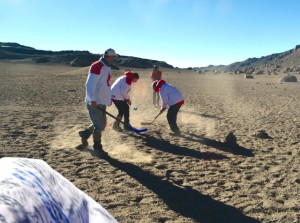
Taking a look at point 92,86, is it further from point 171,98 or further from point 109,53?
point 171,98

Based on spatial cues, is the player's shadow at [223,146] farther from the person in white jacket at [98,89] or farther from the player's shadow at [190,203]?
the person in white jacket at [98,89]

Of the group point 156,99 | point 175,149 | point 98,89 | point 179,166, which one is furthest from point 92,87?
point 156,99

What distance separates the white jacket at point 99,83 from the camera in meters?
6.90

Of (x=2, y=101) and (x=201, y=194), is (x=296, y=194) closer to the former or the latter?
(x=201, y=194)

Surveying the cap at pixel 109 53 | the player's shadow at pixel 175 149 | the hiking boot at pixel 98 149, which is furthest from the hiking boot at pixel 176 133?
the cap at pixel 109 53

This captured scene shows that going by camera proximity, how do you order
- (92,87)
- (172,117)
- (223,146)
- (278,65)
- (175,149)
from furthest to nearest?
(278,65) < (172,117) < (223,146) < (175,149) < (92,87)

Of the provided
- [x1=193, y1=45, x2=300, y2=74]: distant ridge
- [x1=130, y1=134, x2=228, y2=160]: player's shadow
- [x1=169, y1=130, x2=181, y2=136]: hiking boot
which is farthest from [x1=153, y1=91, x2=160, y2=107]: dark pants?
[x1=193, y1=45, x2=300, y2=74]: distant ridge

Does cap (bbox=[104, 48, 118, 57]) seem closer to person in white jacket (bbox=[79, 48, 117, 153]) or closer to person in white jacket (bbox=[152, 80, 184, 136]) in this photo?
person in white jacket (bbox=[79, 48, 117, 153])

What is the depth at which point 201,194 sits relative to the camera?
207 inches

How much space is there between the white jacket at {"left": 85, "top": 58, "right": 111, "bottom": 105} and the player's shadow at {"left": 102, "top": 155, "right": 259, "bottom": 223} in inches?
70.0

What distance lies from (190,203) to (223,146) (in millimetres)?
3613

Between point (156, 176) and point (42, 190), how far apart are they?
15.5 ft

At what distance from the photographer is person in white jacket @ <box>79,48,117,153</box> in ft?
22.7

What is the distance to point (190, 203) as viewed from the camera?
16.2 ft
